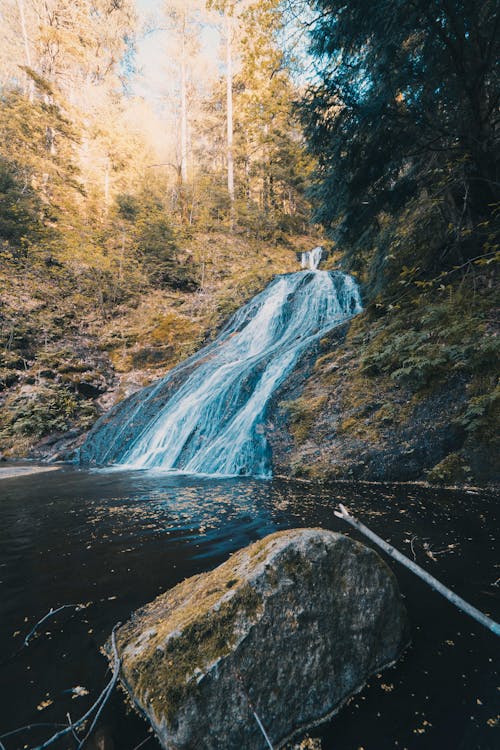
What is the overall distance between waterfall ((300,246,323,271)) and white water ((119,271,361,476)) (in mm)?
7825

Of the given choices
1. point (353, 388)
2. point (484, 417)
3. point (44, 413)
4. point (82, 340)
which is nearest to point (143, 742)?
point (484, 417)

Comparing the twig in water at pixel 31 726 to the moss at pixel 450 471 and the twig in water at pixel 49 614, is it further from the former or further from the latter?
the moss at pixel 450 471

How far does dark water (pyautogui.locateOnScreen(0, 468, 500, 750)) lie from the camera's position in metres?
1.49

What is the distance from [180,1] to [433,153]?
3205cm

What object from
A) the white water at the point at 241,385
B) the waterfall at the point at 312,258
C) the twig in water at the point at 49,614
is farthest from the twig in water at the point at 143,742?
the waterfall at the point at 312,258

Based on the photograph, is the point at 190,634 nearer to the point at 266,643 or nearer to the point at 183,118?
the point at 266,643

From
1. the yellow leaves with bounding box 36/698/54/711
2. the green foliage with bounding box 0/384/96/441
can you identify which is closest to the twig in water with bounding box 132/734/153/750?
the yellow leaves with bounding box 36/698/54/711

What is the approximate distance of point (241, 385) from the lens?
9.09 m

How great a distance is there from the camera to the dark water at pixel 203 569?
4.90ft

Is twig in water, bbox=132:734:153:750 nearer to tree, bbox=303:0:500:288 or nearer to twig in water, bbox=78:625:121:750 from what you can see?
twig in water, bbox=78:625:121:750

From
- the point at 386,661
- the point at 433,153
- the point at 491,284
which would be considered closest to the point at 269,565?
the point at 386,661

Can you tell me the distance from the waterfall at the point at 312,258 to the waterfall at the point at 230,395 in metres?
7.57

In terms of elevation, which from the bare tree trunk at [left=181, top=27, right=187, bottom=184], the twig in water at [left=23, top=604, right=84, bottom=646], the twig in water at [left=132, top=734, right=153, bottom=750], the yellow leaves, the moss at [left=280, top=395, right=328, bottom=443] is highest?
the bare tree trunk at [left=181, top=27, right=187, bottom=184]

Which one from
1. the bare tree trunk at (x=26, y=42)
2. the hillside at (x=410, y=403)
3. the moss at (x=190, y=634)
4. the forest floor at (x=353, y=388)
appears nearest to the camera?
the moss at (x=190, y=634)
